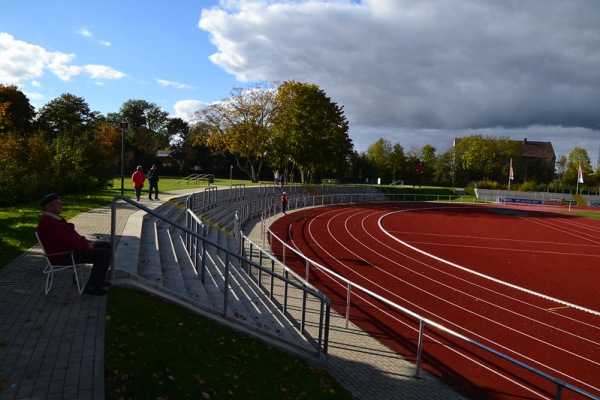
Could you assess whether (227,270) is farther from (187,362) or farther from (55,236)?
(55,236)

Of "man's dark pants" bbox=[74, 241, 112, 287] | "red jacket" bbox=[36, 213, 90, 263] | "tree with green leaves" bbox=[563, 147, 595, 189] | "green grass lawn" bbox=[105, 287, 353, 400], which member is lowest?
"green grass lawn" bbox=[105, 287, 353, 400]

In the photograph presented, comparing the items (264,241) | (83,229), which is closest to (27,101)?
(264,241)

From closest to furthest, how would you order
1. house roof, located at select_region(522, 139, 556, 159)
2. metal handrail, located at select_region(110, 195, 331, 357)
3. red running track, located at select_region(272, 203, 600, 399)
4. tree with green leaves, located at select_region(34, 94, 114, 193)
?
1. metal handrail, located at select_region(110, 195, 331, 357)
2. red running track, located at select_region(272, 203, 600, 399)
3. tree with green leaves, located at select_region(34, 94, 114, 193)
4. house roof, located at select_region(522, 139, 556, 159)

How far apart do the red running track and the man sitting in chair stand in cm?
599

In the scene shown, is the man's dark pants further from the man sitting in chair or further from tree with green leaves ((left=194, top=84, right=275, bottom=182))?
tree with green leaves ((left=194, top=84, right=275, bottom=182))

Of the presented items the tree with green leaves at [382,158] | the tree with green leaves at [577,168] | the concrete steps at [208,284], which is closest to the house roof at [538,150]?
the tree with green leaves at [577,168]

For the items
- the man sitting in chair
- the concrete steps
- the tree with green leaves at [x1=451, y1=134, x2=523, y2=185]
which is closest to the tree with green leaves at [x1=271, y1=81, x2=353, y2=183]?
the concrete steps

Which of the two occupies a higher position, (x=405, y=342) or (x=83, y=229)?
(x=83, y=229)

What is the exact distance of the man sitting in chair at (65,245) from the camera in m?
5.75

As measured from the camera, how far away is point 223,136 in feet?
156

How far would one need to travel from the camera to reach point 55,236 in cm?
578

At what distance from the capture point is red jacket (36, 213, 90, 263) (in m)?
5.73

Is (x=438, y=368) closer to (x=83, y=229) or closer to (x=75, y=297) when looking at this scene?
(x=75, y=297)

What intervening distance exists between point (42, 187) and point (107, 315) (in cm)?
1648
